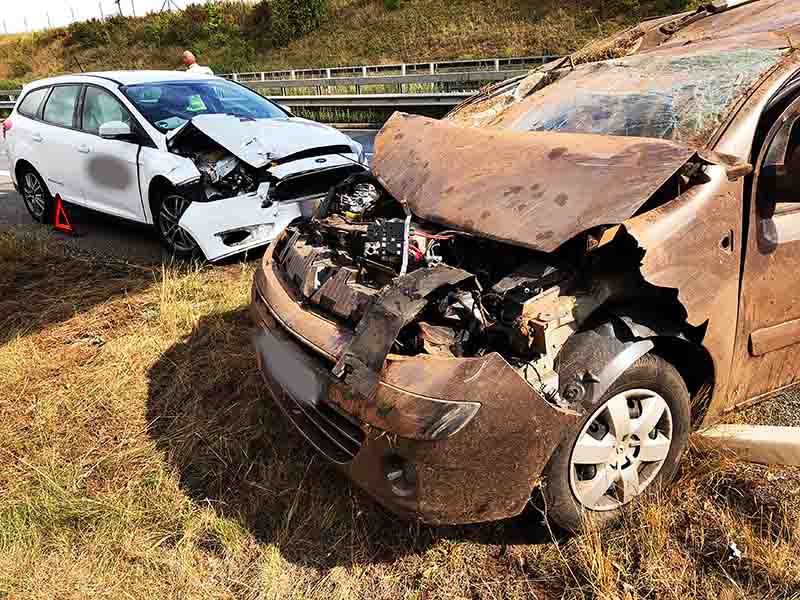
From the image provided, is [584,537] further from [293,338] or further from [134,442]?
[134,442]

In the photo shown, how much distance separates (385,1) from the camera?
34500 millimetres

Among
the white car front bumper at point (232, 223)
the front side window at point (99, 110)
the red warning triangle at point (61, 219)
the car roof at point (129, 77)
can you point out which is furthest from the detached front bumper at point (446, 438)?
the red warning triangle at point (61, 219)

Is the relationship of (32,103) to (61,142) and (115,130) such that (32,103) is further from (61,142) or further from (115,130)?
(115,130)

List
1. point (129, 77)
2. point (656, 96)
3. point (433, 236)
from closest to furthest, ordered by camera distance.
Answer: point (433, 236), point (656, 96), point (129, 77)

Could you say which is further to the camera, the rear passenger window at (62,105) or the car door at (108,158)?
the rear passenger window at (62,105)

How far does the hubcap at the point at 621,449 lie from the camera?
212 centimetres

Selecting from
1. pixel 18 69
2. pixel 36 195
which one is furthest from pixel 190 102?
pixel 18 69

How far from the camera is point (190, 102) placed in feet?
19.4

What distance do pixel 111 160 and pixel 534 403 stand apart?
5.11 m

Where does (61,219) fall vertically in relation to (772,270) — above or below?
Answer: below

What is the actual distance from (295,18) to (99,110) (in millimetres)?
35098

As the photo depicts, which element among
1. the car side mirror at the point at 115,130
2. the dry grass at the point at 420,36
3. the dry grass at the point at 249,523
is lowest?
the dry grass at the point at 249,523

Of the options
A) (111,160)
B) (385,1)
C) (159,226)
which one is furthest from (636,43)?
(385,1)

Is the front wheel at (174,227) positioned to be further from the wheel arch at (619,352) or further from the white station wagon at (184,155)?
the wheel arch at (619,352)
